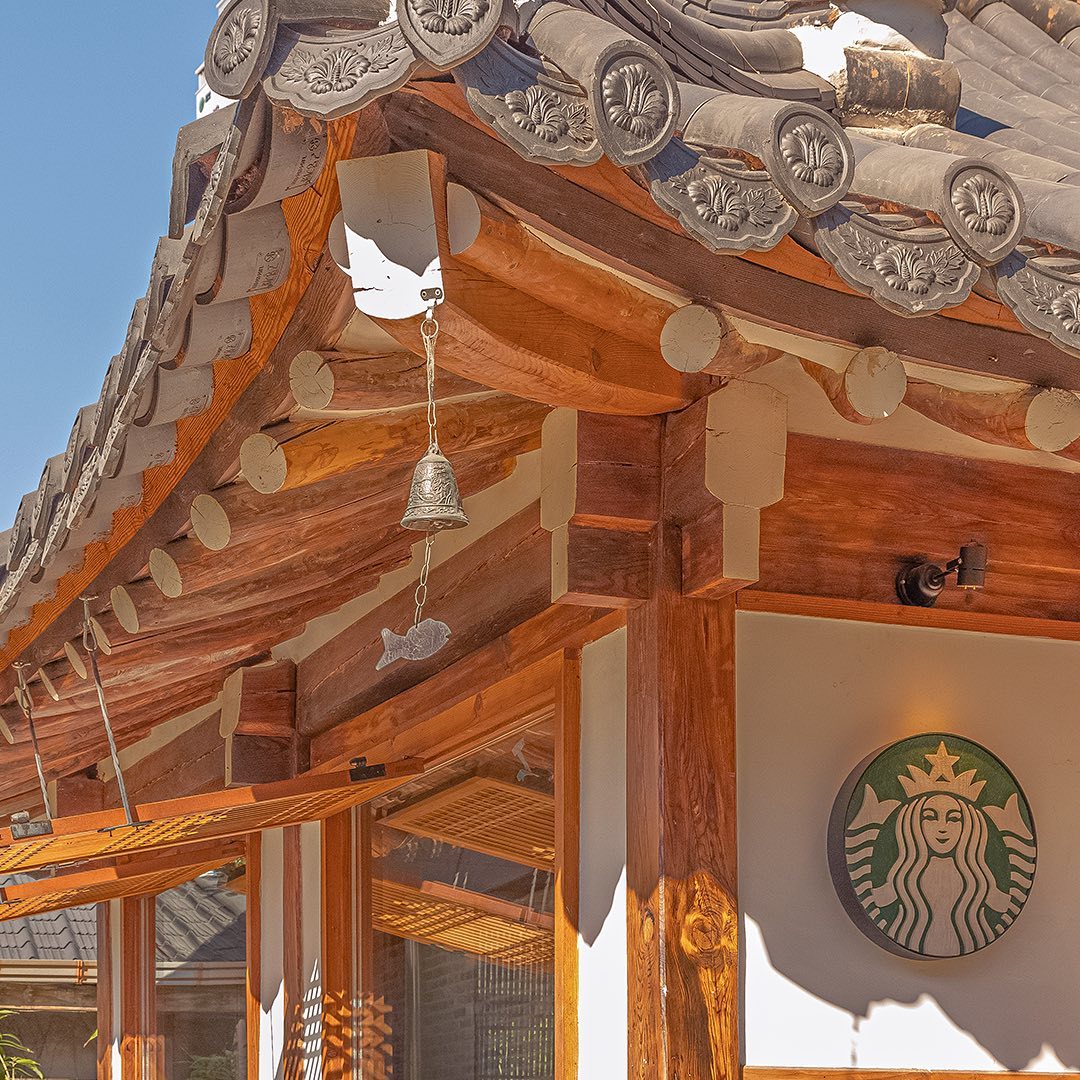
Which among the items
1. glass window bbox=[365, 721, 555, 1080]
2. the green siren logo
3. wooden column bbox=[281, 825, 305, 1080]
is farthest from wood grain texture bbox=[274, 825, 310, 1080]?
the green siren logo

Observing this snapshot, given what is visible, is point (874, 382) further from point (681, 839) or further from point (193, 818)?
point (193, 818)

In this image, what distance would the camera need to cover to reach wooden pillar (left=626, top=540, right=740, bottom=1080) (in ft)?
9.95

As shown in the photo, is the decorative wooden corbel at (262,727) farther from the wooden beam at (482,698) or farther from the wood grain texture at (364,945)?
the wooden beam at (482,698)

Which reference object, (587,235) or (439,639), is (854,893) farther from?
(587,235)

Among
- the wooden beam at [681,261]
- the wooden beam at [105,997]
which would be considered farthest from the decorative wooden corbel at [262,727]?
the wooden beam at [105,997]

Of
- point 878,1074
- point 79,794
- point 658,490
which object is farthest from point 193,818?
point 79,794

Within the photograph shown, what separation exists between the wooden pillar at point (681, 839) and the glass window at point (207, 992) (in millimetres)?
Answer: 4363

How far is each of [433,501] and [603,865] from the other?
1320 mm

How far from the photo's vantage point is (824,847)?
3.30 metres

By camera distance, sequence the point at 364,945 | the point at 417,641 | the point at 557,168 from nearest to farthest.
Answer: the point at 557,168 → the point at 417,641 → the point at 364,945

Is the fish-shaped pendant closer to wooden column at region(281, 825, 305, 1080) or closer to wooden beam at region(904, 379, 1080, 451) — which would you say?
wooden beam at region(904, 379, 1080, 451)

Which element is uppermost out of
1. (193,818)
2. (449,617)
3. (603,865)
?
(449,617)

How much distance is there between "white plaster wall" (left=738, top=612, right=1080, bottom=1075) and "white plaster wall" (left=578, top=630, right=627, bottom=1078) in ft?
0.97

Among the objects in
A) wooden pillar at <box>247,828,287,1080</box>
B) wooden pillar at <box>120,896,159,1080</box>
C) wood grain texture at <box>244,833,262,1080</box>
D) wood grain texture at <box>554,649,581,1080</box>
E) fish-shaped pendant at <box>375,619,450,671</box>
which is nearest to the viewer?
fish-shaped pendant at <box>375,619,450,671</box>
